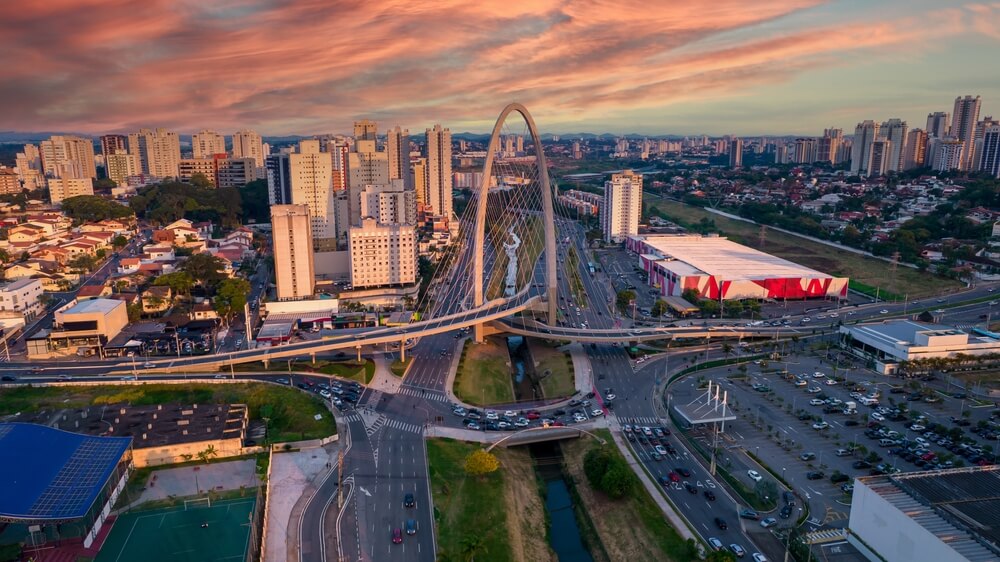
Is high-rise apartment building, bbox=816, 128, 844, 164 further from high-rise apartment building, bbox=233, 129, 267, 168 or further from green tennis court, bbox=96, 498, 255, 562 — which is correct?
green tennis court, bbox=96, 498, 255, 562

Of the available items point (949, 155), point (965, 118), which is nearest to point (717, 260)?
point (949, 155)

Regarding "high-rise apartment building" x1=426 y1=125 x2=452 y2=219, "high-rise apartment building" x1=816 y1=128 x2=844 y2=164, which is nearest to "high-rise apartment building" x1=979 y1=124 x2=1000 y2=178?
"high-rise apartment building" x1=816 y1=128 x2=844 y2=164

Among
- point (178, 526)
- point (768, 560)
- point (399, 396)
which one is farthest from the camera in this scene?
point (399, 396)

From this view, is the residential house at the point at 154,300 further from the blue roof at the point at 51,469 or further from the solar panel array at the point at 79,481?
the solar panel array at the point at 79,481

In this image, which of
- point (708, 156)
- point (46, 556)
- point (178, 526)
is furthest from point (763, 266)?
point (708, 156)

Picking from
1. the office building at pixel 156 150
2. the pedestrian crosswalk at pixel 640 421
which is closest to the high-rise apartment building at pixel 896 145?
the pedestrian crosswalk at pixel 640 421

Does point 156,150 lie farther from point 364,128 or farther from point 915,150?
point 915,150

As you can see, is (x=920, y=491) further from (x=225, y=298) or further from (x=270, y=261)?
(x=270, y=261)
